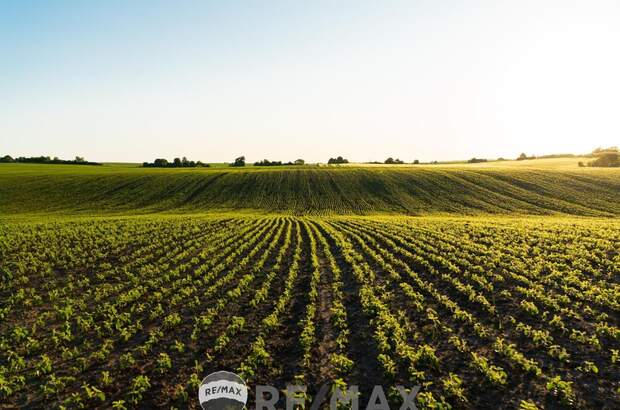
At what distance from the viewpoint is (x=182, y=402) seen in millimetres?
9805

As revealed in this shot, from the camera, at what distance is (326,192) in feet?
225

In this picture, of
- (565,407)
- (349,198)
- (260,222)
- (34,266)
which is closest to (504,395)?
(565,407)

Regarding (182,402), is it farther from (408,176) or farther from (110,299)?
(408,176)

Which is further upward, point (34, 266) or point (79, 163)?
point (79, 163)

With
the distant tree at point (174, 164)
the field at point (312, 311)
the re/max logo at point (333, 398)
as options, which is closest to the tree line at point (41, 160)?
the distant tree at point (174, 164)

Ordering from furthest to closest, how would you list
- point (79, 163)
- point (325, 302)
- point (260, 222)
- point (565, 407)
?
point (79, 163) → point (260, 222) → point (325, 302) → point (565, 407)

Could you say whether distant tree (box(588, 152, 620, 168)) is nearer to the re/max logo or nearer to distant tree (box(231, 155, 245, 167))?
distant tree (box(231, 155, 245, 167))

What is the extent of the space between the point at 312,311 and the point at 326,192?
5401 cm

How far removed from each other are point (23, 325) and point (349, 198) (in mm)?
53053

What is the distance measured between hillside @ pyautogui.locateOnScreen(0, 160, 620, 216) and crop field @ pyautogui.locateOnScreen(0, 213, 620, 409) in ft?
101

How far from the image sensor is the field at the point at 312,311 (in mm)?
10461

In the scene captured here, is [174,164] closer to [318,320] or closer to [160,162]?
[160,162]

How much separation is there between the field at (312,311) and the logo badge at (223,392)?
0.26 meters

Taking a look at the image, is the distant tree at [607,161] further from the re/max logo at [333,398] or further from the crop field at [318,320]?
the re/max logo at [333,398]
